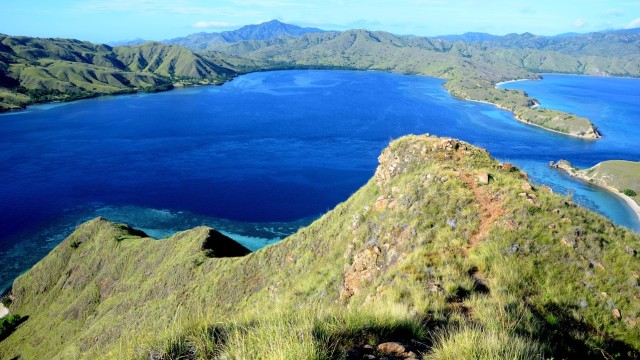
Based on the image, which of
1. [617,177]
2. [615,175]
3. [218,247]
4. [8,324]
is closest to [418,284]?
[218,247]

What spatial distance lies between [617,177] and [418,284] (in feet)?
424

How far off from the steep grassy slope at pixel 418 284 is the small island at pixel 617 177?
10677 cm

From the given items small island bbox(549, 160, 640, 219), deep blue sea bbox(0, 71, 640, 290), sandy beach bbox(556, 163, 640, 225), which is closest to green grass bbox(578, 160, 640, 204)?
small island bbox(549, 160, 640, 219)

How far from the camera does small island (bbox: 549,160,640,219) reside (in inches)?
4156

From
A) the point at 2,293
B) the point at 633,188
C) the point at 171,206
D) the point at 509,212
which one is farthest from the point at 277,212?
the point at 633,188

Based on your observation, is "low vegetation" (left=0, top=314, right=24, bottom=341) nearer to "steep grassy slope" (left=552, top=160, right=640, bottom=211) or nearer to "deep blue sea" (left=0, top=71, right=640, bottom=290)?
"deep blue sea" (left=0, top=71, right=640, bottom=290)

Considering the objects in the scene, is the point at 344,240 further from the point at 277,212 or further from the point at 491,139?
the point at 491,139

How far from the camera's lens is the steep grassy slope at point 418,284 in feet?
23.9

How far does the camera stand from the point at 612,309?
12.2 m

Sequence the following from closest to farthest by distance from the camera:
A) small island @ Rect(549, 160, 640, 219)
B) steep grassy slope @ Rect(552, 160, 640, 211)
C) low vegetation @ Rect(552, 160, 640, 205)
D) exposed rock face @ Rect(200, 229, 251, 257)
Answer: exposed rock face @ Rect(200, 229, 251, 257)
small island @ Rect(549, 160, 640, 219)
steep grassy slope @ Rect(552, 160, 640, 211)
low vegetation @ Rect(552, 160, 640, 205)

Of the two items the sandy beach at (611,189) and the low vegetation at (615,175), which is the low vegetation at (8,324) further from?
the low vegetation at (615,175)

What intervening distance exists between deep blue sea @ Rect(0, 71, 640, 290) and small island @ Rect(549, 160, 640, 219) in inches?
169

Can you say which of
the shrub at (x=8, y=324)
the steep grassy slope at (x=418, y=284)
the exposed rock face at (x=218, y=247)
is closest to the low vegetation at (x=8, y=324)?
the shrub at (x=8, y=324)

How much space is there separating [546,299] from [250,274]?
26489mm
